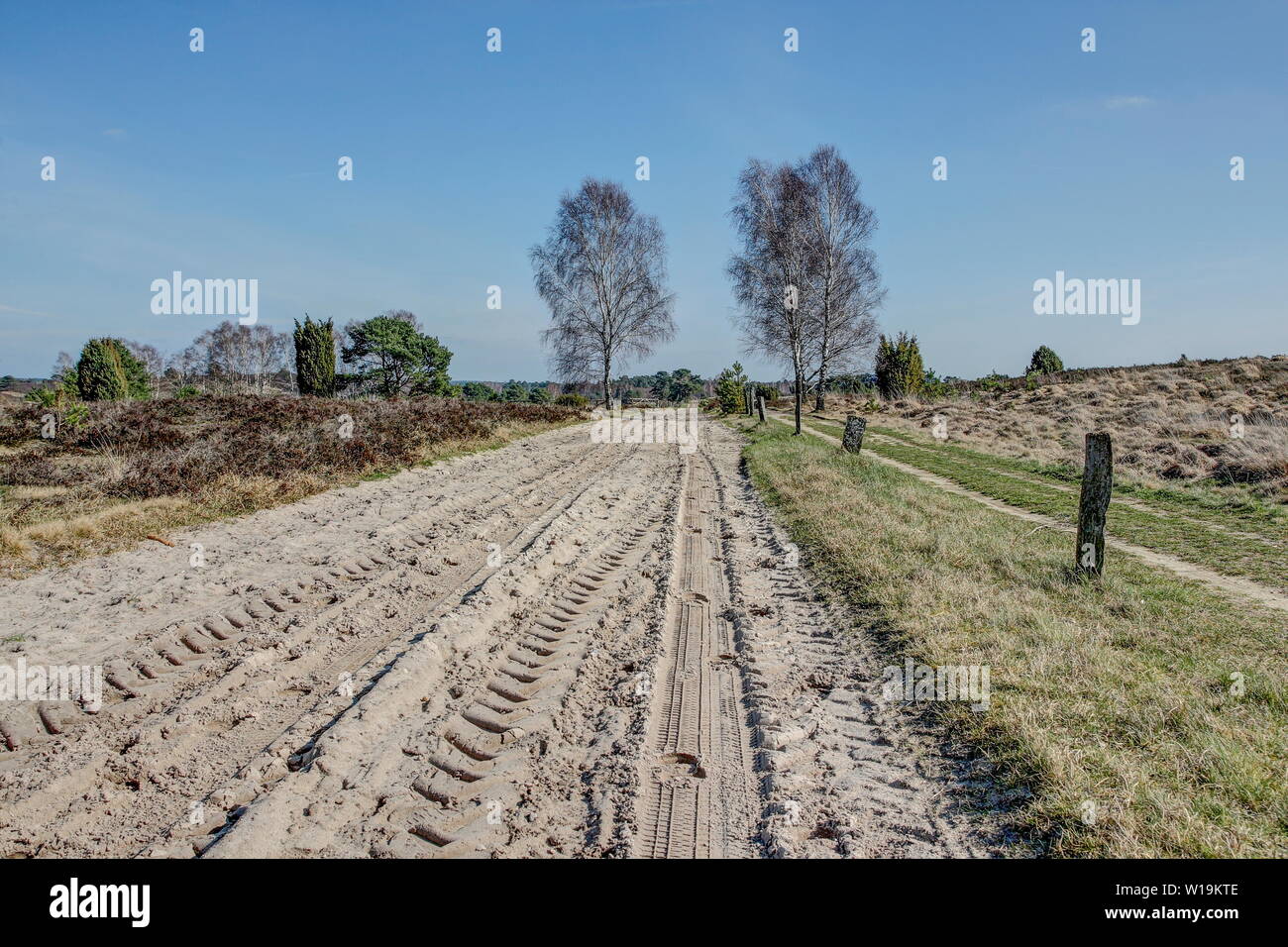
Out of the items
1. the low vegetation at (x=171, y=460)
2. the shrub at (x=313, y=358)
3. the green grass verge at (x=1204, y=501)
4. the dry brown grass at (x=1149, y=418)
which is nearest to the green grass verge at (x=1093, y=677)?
the green grass verge at (x=1204, y=501)

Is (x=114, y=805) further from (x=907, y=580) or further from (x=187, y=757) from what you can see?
(x=907, y=580)

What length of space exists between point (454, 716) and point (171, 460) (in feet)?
29.0

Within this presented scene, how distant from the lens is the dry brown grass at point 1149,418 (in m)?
12.5

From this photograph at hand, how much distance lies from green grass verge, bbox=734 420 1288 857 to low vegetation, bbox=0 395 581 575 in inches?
294

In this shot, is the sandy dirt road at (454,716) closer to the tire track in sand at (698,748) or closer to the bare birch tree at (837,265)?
the tire track in sand at (698,748)

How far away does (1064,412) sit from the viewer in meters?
25.7

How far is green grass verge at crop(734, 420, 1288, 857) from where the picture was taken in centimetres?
265

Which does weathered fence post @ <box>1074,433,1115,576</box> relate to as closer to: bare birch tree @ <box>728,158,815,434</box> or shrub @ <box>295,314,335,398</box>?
bare birch tree @ <box>728,158,815,434</box>

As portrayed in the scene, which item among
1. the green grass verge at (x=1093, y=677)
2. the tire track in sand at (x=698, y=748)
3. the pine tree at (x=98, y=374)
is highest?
the pine tree at (x=98, y=374)

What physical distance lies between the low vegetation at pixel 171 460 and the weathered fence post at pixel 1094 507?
9.49 metres

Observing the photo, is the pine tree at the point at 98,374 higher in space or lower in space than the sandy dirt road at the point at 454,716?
higher

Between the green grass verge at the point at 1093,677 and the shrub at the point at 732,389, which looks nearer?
the green grass verge at the point at 1093,677

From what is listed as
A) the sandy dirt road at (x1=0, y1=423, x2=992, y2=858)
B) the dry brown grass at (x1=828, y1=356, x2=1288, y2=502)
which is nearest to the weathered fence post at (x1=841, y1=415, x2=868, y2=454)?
the dry brown grass at (x1=828, y1=356, x2=1288, y2=502)
